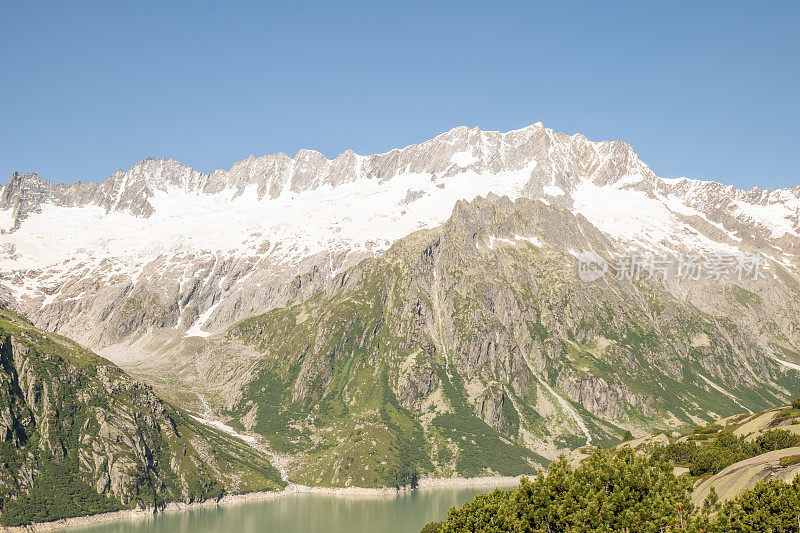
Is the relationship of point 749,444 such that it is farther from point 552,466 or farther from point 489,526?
point 489,526

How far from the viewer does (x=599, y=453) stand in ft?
247

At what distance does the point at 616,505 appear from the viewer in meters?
70.1

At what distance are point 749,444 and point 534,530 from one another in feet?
140

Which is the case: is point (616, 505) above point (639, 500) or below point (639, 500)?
below

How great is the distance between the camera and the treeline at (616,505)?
2393 inches

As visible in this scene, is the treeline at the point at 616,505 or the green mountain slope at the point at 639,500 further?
the treeline at the point at 616,505

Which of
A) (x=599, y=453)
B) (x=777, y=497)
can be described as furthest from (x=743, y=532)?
(x=599, y=453)

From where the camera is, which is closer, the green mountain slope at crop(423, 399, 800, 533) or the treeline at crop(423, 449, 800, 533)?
the green mountain slope at crop(423, 399, 800, 533)

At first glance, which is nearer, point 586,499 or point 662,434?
point 586,499

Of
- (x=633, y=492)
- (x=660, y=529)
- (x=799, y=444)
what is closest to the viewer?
(x=660, y=529)

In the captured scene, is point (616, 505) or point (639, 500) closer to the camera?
point (616, 505)

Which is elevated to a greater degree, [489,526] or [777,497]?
[777,497]

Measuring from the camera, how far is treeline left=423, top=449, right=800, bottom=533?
60781mm

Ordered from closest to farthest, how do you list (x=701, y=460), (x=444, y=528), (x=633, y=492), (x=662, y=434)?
(x=633, y=492) < (x=444, y=528) < (x=701, y=460) < (x=662, y=434)
